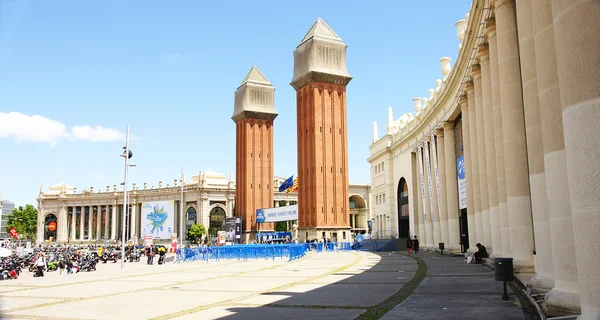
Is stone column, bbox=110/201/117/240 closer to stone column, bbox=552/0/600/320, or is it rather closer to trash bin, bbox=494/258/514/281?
trash bin, bbox=494/258/514/281

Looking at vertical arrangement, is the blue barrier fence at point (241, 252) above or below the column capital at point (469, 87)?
below

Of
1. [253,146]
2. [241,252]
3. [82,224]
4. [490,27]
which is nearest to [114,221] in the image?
[82,224]

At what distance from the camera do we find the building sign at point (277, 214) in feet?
270

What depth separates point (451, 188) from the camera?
3684 centimetres

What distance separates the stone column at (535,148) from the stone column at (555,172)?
278cm

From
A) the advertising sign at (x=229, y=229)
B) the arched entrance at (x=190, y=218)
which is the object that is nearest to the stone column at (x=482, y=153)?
the advertising sign at (x=229, y=229)

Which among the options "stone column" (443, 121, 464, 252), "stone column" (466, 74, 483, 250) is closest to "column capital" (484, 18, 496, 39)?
"stone column" (466, 74, 483, 250)

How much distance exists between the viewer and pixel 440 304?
42.1ft

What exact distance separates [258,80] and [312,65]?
2458 cm

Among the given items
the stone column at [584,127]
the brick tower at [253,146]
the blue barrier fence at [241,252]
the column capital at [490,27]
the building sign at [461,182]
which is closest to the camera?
the stone column at [584,127]

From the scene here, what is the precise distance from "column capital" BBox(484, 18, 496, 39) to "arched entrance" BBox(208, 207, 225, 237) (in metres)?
113

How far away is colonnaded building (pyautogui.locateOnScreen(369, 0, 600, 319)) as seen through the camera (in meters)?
6.53

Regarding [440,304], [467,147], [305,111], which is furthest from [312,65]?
[440,304]

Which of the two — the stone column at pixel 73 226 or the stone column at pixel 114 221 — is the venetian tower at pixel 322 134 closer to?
the stone column at pixel 114 221
